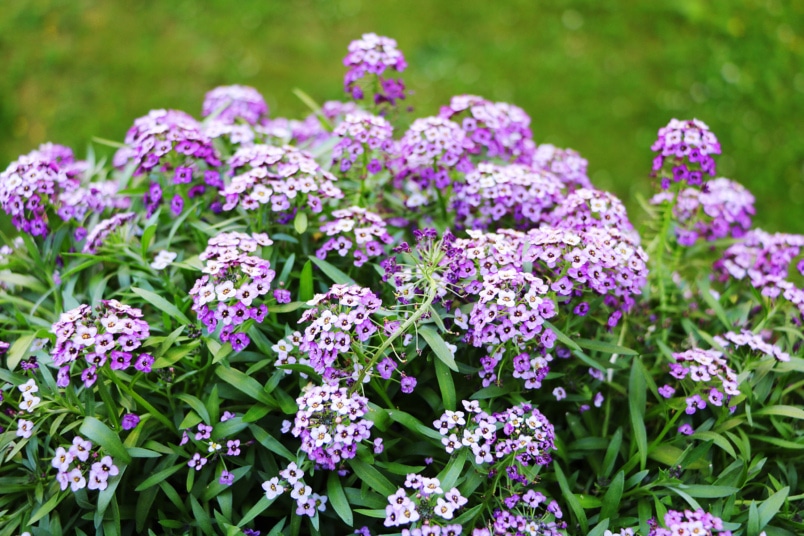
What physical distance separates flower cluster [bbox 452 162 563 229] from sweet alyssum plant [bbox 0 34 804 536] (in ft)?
0.05

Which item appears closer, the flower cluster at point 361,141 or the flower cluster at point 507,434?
the flower cluster at point 507,434

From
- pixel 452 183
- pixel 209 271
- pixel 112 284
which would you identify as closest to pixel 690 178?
pixel 452 183

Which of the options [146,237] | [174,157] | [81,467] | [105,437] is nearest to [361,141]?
[174,157]

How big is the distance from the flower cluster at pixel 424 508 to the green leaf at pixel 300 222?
1.17m

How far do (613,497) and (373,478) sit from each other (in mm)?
947

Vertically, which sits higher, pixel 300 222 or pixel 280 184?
pixel 280 184

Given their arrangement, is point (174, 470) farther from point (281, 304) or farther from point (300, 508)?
point (281, 304)

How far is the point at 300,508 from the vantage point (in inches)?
104

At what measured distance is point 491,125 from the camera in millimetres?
3641

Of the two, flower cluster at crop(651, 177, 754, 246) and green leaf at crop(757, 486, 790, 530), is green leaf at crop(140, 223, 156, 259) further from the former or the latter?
green leaf at crop(757, 486, 790, 530)

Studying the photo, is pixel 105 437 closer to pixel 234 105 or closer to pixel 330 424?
pixel 330 424

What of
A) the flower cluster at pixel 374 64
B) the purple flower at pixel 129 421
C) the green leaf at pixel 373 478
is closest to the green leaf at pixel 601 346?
the green leaf at pixel 373 478

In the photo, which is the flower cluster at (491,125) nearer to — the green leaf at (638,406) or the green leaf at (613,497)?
the green leaf at (638,406)

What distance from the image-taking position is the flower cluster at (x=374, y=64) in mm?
3699
